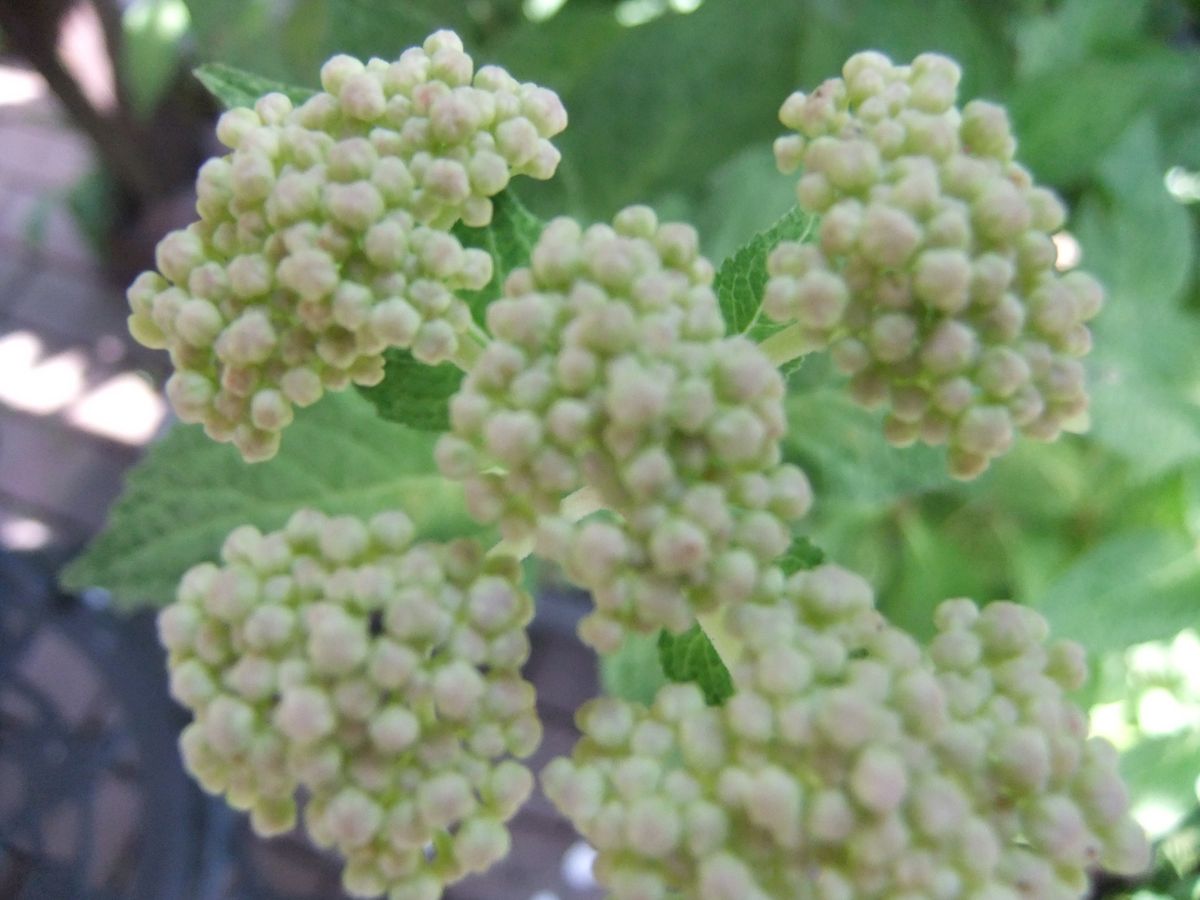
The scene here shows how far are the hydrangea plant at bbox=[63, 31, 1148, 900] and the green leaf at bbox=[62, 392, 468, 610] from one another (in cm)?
27

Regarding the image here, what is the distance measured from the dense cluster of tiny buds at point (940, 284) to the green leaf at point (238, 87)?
28cm

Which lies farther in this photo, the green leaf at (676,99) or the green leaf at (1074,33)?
the green leaf at (1074,33)

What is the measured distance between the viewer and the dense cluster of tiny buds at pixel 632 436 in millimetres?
356

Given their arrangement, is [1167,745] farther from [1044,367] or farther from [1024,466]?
[1044,367]

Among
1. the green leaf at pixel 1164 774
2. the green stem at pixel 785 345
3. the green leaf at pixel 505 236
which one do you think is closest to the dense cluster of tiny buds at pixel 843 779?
the green stem at pixel 785 345

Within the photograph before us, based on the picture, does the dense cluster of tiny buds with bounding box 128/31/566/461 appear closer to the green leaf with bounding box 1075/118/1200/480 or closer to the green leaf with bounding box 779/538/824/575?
the green leaf with bounding box 779/538/824/575

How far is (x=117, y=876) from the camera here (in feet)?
3.79

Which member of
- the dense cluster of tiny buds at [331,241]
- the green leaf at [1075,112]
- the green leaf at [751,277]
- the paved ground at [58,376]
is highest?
the green leaf at [1075,112]

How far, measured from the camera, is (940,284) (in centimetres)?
38

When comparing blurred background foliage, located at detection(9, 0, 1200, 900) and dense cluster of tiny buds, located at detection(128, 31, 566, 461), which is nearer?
dense cluster of tiny buds, located at detection(128, 31, 566, 461)

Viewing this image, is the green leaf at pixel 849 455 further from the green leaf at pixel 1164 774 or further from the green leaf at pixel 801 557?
the green leaf at pixel 1164 774

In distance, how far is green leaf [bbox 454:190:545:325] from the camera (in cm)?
53

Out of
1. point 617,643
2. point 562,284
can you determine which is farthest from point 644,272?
point 617,643

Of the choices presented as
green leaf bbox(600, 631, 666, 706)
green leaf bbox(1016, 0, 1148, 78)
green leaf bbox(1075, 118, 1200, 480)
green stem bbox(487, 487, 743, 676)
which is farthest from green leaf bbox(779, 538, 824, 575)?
green leaf bbox(1016, 0, 1148, 78)
